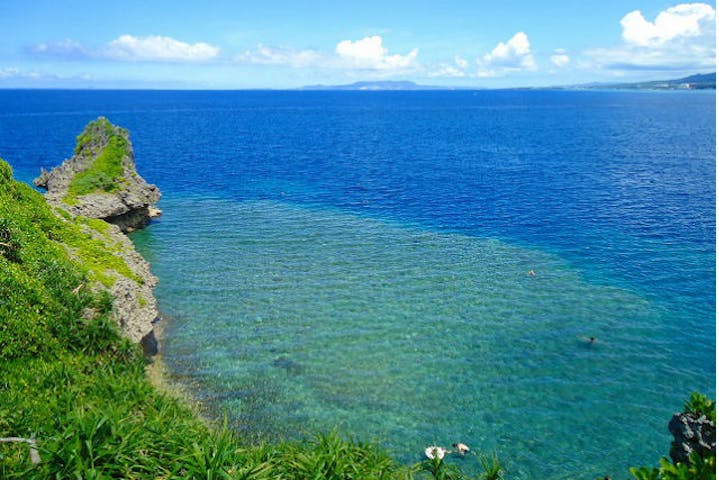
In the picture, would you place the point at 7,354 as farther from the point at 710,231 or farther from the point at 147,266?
the point at 710,231

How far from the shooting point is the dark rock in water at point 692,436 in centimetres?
1505

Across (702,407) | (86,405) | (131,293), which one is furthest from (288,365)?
(702,407)

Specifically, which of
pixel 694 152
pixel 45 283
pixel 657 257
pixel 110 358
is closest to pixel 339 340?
pixel 110 358

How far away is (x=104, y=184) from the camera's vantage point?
1916 inches

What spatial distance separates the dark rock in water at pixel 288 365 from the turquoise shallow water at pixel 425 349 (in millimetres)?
104

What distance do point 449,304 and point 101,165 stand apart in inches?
1439

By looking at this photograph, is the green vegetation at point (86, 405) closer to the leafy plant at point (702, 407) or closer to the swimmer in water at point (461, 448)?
the swimmer in water at point (461, 448)

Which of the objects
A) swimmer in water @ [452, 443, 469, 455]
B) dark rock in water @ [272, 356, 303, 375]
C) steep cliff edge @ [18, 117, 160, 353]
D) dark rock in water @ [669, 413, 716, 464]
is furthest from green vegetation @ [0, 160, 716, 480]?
dark rock in water @ [272, 356, 303, 375]

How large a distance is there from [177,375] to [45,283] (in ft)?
24.3

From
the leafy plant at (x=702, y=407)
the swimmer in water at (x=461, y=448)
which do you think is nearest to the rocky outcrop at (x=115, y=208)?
the swimmer in water at (x=461, y=448)

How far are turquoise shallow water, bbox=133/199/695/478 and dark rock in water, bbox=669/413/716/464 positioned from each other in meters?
5.69

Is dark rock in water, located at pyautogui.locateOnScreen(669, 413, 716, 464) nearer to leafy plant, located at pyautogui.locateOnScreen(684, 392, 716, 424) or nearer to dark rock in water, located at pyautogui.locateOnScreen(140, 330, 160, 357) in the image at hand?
leafy plant, located at pyautogui.locateOnScreen(684, 392, 716, 424)

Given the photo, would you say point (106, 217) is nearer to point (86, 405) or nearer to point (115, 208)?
point (115, 208)

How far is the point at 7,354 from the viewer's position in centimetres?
1931
